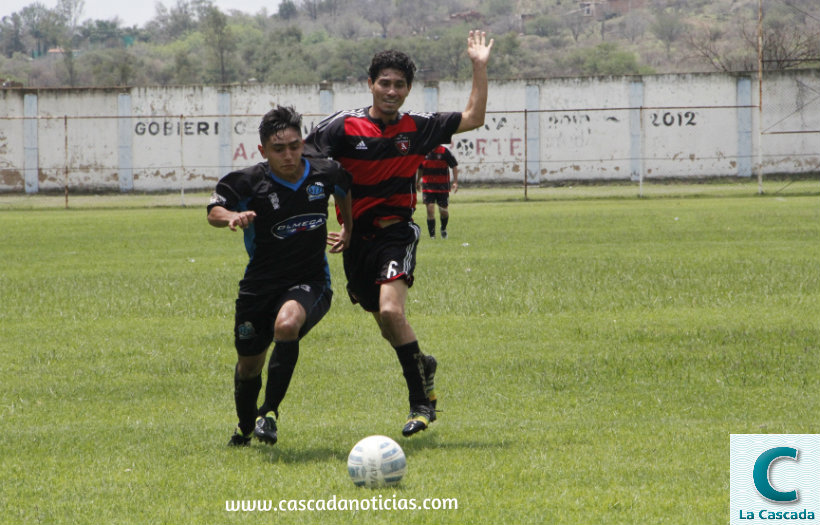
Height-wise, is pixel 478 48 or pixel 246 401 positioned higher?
pixel 478 48

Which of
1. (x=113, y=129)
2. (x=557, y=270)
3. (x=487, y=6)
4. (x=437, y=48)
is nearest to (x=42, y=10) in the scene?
(x=487, y=6)

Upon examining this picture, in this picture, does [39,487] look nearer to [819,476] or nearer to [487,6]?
[819,476]

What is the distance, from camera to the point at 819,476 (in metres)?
4.44

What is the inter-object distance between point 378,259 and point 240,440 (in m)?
1.32

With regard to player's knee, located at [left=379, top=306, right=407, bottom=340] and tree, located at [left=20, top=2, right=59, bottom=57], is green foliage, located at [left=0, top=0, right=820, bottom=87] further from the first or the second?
player's knee, located at [left=379, top=306, right=407, bottom=340]

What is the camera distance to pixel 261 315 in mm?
5637

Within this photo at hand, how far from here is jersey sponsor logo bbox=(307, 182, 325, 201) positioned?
5.69 metres

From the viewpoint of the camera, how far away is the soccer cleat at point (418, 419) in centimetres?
560

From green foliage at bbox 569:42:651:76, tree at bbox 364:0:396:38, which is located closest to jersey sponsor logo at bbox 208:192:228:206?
green foliage at bbox 569:42:651:76

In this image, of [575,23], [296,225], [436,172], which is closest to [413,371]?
[296,225]

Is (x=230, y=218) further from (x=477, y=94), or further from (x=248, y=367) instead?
(x=477, y=94)

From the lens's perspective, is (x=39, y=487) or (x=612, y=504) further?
(x=39, y=487)

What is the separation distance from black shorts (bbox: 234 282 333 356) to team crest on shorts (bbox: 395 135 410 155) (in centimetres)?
111

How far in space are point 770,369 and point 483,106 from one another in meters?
2.79
